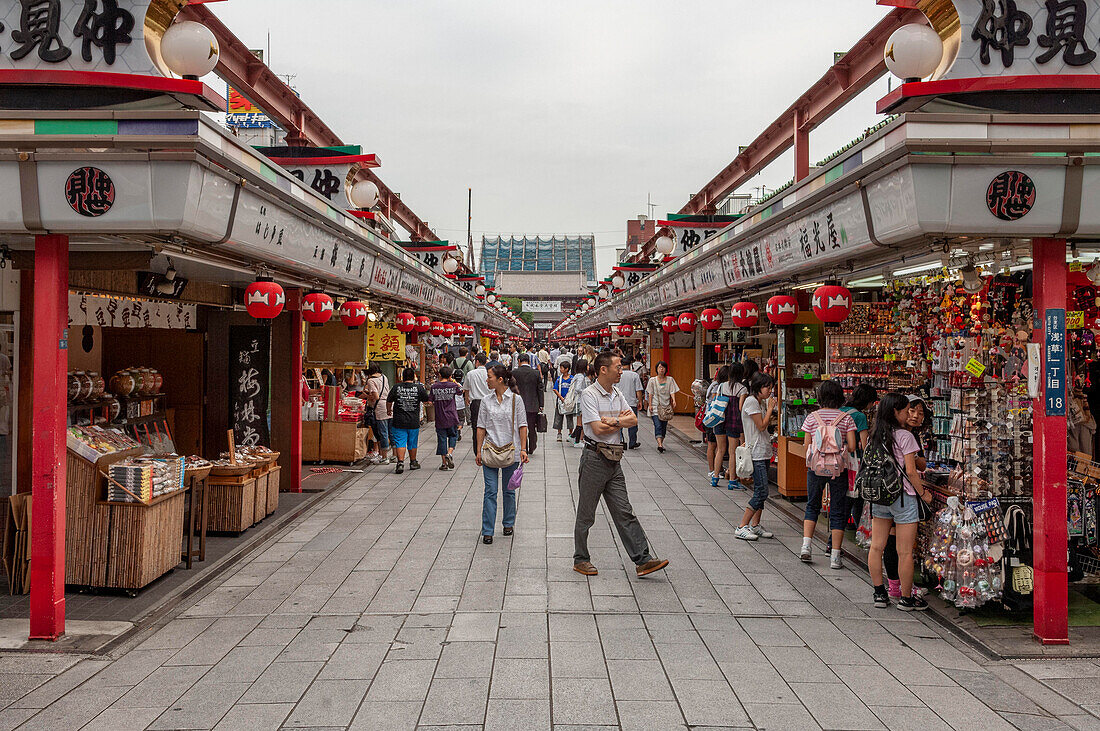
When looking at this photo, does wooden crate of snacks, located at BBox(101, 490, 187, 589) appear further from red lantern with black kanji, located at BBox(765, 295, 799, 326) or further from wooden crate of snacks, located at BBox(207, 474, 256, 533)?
red lantern with black kanji, located at BBox(765, 295, 799, 326)

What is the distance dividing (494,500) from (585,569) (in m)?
1.54

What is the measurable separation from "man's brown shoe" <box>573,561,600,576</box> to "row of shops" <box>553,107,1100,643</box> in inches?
110

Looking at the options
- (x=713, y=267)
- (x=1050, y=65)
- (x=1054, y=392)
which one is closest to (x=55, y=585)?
(x=1054, y=392)

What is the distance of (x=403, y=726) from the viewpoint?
3.85 m

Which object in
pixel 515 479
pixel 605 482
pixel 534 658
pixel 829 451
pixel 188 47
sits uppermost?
pixel 188 47

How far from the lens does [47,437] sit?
507 centimetres

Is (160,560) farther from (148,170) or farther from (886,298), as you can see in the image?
(886,298)

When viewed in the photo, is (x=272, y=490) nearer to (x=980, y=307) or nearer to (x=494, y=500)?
(x=494, y=500)

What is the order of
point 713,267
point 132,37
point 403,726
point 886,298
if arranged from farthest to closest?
point 713,267
point 886,298
point 132,37
point 403,726

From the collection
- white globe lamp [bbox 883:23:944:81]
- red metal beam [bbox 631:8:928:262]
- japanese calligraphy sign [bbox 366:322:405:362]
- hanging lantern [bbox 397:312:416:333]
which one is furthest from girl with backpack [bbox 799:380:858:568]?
hanging lantern [bbox 397:312:416:333]

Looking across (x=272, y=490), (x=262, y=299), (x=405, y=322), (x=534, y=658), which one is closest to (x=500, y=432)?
(x=262, y=299)

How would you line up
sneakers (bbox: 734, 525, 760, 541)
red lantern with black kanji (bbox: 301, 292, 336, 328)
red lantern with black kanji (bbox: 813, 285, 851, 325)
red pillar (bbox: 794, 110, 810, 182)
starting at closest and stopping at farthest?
red lantern with black kanji (bbox: 813, 285, 851, 325)
sneakers (bbox: 734, 525, 760, 541)
red lantern with black kanji (bbox: 301, 292, 336, 328)
red pillar (bbox: 794, 110, 810, 182)

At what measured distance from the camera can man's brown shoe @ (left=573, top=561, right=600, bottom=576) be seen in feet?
21.3

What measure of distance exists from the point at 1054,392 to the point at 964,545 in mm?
1322
